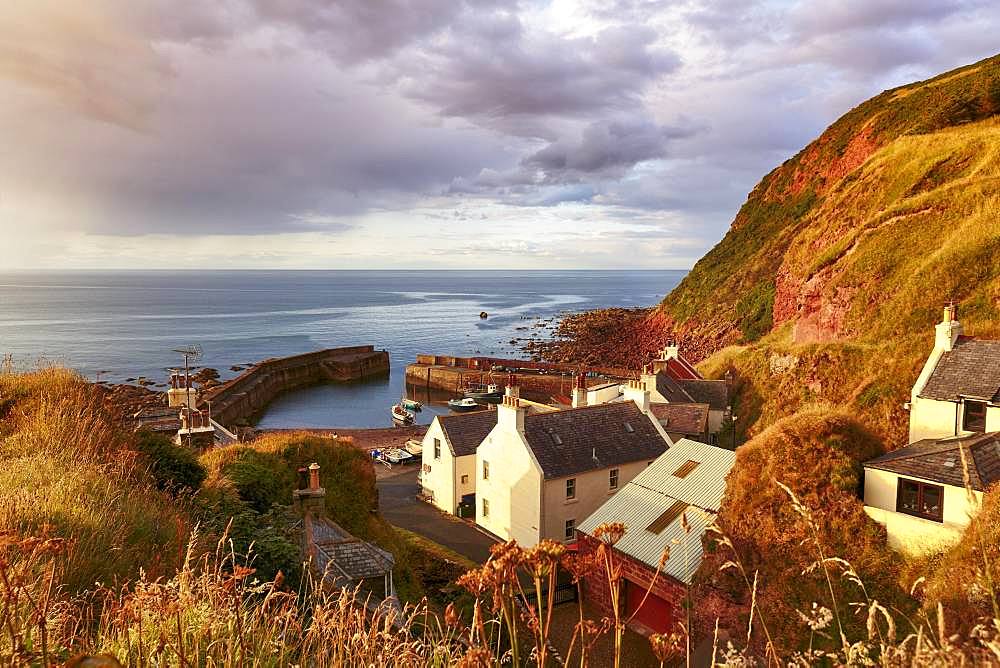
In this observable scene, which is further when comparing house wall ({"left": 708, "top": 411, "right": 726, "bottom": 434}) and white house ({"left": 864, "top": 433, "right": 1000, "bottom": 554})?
house wall ({"left": 708, "top": 411, "right": 726, "bottom": 434})

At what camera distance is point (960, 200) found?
131 ft

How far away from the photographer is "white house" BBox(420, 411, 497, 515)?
1192 inches

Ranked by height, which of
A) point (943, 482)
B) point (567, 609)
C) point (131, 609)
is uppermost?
point (131, 609)

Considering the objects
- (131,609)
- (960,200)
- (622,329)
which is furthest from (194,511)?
(622,329)

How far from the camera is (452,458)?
30.1 m

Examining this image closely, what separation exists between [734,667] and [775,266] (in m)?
75.8

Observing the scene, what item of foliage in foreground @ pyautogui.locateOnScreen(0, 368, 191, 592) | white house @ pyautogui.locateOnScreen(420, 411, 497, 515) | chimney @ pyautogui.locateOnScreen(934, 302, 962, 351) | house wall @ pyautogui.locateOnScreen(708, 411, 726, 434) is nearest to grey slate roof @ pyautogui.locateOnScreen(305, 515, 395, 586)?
foliage in foreground @ pyautogui.locateOnScreen(0, 368, 191, 592)

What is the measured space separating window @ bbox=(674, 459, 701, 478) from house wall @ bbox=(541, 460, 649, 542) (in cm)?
475

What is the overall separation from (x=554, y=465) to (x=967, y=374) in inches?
598

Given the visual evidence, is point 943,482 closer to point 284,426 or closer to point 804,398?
point 804,398

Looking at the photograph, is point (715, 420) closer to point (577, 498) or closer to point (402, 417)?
point (577, 498)

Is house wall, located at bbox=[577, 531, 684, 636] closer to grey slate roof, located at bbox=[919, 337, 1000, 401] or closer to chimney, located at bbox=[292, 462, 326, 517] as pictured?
chimney, located at bbox=[292, 462, 326, 517]

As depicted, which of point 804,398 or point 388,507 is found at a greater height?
point 804,398

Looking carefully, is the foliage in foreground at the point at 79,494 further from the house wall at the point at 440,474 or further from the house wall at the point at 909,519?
the house wall at the point at 440,474
